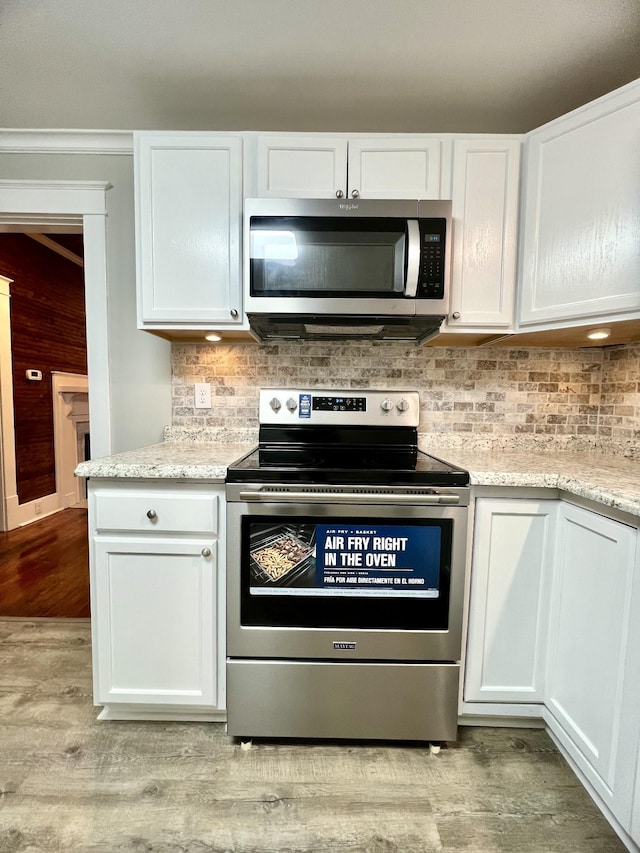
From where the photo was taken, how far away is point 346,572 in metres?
1.39

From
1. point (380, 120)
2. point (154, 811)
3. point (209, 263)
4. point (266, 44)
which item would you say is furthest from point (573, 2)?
point (154, 811)

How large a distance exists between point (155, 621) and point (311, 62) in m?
2.09

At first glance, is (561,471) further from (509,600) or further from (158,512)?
(158,512)

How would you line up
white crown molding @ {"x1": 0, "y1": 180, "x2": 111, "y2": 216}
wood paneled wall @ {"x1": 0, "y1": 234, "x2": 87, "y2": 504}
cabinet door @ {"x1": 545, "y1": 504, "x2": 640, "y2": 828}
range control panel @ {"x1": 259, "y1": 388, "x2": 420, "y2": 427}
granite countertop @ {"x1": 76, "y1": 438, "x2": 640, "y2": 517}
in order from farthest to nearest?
wood paneled wall @ {"x1": 0, "y1": 234, "x2": 87, "y2": 504} < white crown molding @ {"x1": 0, "y1": 180, "x2": 111, "y2": 216} < range control panel @ {"x1": 259, "y1": 388, "x2": 420, "y2": 427} < granite countertop @ {"x1": 76, "y1": 438, "x2": 640, "y2": 517} < cabinet door @ {"x1": 545, "y1": 504, "x2": 640, "y2": 828}

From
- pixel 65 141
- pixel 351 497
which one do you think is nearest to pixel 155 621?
pixel 351 497

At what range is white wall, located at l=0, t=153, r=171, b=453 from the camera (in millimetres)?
1991

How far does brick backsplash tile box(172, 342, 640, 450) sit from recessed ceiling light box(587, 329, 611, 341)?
0.89 feet

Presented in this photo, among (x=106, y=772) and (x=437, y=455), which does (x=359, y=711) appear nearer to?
(x=106, y=772)

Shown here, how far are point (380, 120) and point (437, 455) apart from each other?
1.51 m

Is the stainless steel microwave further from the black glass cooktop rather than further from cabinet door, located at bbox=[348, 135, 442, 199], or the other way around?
the black glass cooktop

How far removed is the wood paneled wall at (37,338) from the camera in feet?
11.7

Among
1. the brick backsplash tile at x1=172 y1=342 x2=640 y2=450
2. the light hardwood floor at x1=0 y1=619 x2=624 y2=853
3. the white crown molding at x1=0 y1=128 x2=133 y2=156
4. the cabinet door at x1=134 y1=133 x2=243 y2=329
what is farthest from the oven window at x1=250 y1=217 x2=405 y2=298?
the light hardwood floor at x1=0 y1=619 x2=624 y2=853

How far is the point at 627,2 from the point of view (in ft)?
4.10


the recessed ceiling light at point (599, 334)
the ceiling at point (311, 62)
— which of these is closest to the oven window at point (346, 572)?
the recessed ceiling light at point (599, 334)
